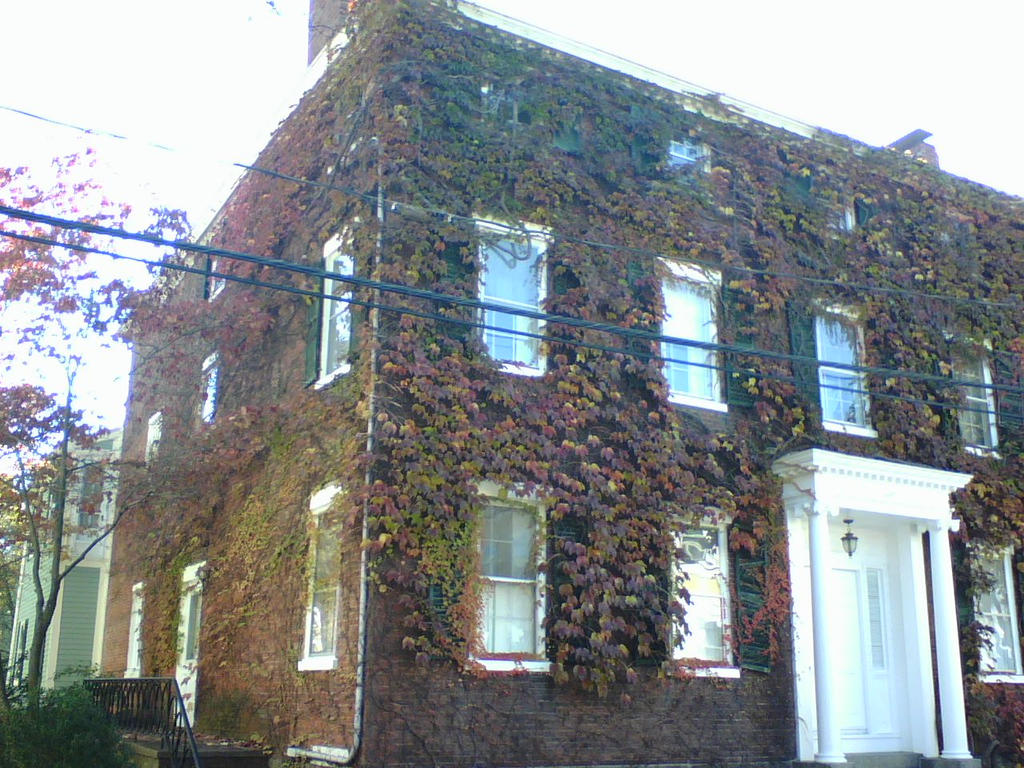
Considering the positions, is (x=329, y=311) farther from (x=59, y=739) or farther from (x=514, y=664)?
(x=59, y=739)

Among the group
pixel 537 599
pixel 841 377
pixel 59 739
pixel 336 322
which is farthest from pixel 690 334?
pixel 59 739

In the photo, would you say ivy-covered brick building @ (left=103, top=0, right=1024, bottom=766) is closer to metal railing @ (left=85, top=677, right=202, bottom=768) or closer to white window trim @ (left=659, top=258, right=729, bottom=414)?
white window trim @ (left=659, top=258, right=729, bottom=414)

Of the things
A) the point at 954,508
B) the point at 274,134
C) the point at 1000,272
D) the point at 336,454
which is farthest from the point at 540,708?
the point at 1000,272

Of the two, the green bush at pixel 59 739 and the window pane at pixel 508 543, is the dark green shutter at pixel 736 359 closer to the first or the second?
the window pane at pixel 508 543

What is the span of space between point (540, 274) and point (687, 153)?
11.5 ft

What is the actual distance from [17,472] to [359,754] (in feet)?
23.6

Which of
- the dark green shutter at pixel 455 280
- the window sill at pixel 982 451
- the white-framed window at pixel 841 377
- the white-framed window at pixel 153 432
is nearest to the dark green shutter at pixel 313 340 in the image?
the dark green shutter at pixel 455 280

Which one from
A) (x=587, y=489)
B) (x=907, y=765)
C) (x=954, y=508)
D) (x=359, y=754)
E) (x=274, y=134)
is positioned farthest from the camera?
(x=274, y=134)

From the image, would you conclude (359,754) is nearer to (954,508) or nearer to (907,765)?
(907,765)

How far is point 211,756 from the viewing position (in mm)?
11633

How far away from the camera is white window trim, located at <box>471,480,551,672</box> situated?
1110 cm

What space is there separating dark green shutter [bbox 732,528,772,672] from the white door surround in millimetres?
463

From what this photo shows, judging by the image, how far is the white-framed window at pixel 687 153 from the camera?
48.9ft

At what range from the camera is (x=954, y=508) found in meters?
14.5
